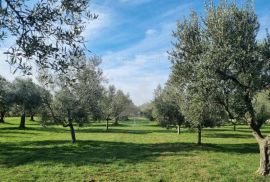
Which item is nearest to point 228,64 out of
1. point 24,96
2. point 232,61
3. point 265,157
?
point 232,61

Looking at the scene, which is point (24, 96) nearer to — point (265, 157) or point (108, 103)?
point (108, 103)

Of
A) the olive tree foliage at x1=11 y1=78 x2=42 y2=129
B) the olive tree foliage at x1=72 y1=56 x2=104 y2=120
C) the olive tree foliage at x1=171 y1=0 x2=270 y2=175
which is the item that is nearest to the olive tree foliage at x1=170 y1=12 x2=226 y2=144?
the olive tree foliage at x1=171 y1=0 x2=270 y2=175

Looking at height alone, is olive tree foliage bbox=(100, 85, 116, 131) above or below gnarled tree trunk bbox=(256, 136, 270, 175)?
above

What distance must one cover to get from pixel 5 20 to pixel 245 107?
1586 centimetres

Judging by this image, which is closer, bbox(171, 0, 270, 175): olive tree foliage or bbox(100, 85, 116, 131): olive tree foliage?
bbox(171, 0, 270, 175): olive tree foliage

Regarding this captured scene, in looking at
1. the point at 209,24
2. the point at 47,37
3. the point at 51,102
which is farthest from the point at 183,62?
→ the point at 51,102

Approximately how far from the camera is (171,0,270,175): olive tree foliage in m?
20.7

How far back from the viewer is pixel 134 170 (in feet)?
78.0

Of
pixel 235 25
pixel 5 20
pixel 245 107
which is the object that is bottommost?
pixel 245 107

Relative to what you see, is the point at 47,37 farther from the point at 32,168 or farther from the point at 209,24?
the point at 32,168

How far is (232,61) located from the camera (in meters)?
20.5

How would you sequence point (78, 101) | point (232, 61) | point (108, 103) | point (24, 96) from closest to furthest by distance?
1. point (232, 61)
2. point (78, 101)
3. point (24, 96)
4. point (108, 103)

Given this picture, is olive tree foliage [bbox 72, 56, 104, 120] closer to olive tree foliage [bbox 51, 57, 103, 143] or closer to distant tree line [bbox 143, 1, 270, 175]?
olive tree foliage [bbox 51, 57, 103, 143]

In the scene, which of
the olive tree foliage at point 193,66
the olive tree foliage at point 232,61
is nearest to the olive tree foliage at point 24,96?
the olive tree foliage at point 193,66
